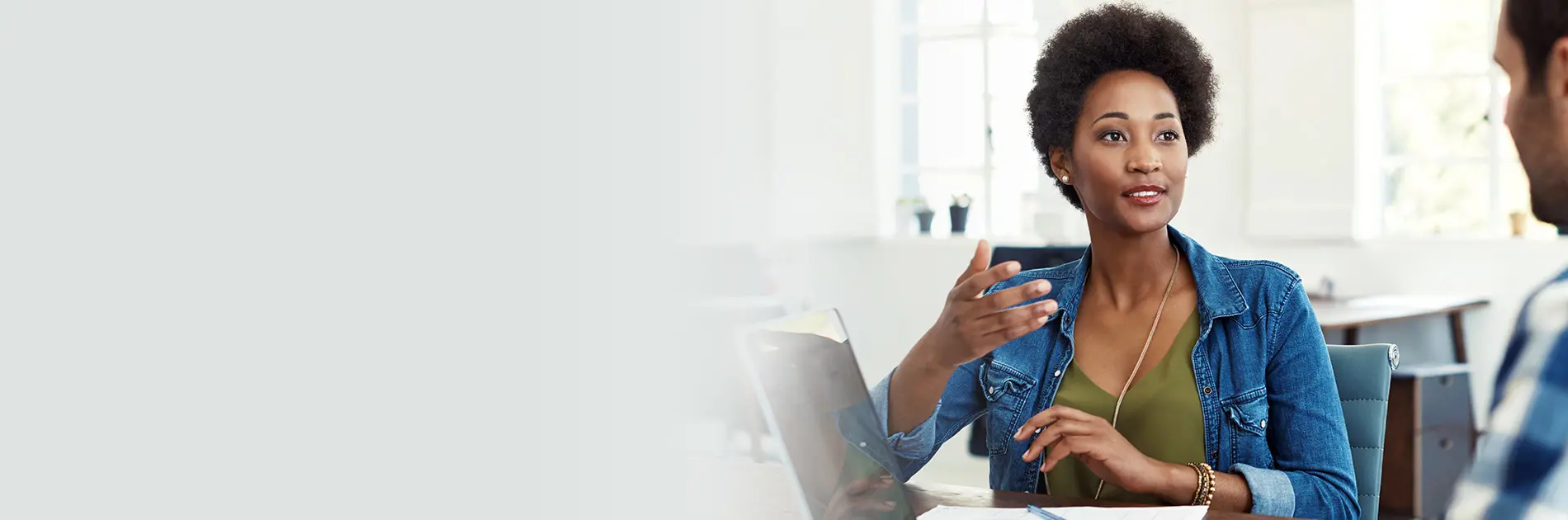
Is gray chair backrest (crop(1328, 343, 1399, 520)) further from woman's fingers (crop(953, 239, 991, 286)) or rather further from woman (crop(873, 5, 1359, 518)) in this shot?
woman's fingers (crop(953, 239, 991, 286))

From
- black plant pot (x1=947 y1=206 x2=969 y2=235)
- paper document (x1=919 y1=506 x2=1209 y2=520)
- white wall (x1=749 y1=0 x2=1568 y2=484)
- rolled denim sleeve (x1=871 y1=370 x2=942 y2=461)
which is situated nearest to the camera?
paper document (x1=919 y1=506 x2=1209 y2=520)

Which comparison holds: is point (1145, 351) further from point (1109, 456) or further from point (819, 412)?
point (819, 412)

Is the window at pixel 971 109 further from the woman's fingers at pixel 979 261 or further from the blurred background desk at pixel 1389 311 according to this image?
the woman's fingers at pixel 979 261

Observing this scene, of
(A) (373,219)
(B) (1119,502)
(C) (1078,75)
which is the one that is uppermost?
(C) (1078,75)

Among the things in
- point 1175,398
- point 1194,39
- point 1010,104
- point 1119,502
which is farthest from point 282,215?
point 1010,104

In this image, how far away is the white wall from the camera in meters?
3.86

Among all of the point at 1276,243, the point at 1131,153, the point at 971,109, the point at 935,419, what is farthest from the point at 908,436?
the point at 971,109

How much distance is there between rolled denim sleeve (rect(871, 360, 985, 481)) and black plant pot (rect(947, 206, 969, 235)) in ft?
11.6

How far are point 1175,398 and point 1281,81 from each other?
3.20 metres

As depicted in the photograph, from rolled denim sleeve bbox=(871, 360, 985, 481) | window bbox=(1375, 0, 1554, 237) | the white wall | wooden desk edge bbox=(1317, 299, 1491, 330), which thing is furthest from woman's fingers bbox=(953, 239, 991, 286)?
window bbox=(1375, 0, 1554, 237)

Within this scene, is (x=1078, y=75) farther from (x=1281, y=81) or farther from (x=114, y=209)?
Result: (x=1281, y=81)

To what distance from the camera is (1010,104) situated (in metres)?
4.98

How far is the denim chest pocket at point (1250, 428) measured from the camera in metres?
1.22

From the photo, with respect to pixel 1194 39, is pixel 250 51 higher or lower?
lower
